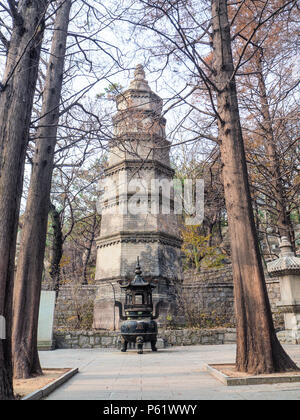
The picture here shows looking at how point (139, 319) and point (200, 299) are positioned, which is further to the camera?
point (200, 299)

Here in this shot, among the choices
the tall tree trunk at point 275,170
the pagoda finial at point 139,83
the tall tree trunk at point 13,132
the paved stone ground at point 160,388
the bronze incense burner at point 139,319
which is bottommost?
the paved stone ground at point 160,388

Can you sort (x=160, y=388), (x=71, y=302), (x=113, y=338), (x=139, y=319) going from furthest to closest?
1. (x=71, y=302)
2. (x=113, y=338)
3. (x=139, y=319)
4. (x=160, y=388)

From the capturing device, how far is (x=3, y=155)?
3764 millimetres

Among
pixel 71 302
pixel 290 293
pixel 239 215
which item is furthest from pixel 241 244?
pixel 71 302

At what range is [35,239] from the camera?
A: 5914mm

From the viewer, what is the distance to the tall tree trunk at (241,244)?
4.78m

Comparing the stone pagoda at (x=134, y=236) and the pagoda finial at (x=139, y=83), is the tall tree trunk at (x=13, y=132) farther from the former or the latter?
the pagoda finial at (x=139, y=83)

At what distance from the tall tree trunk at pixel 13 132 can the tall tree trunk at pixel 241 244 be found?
10.5 ft

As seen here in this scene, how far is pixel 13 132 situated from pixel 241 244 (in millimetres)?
3644

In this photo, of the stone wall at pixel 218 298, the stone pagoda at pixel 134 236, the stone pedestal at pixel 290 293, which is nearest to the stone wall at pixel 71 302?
the stone pagoda at pixel 134 236

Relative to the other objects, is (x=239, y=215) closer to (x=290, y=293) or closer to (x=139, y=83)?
(x=290, y=293)
